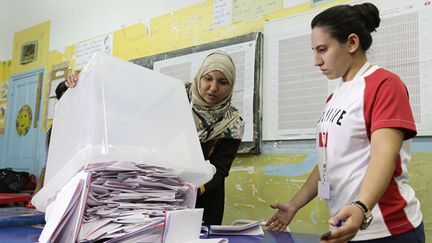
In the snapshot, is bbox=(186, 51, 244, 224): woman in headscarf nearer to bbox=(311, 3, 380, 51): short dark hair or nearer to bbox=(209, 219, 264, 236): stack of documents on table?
bbox=(209, 219, 264, 236): stack of documents on table

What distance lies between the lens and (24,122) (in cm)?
344

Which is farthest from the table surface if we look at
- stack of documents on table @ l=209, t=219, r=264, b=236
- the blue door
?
the blue door

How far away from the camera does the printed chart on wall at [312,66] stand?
1486 millimetres

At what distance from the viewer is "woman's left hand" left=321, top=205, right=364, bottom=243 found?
0.66 m

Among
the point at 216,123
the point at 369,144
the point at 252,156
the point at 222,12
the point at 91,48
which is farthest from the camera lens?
the point at 91,48

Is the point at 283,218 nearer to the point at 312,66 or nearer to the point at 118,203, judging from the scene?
the point at 118,203

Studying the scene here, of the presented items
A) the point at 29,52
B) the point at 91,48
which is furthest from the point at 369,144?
the point at 29,52

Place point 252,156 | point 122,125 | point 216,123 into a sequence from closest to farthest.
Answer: point 122,125
point 216,123
point 252,156

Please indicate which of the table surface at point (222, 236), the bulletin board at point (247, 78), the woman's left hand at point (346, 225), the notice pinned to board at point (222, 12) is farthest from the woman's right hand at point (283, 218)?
the notice pinned to board at point (222, 12)

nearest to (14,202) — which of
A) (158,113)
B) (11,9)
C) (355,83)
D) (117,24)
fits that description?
(158,113)

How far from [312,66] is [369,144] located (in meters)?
0.92

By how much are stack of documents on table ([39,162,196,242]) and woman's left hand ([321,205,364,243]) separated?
0.29 m

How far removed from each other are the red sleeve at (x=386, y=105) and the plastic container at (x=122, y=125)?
1.25ft

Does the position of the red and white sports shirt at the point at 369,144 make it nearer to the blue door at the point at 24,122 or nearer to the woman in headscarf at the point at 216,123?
the woman in headscarf at the point at 216,123
